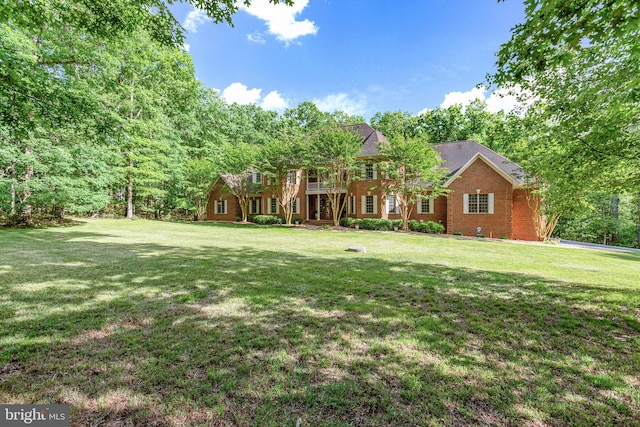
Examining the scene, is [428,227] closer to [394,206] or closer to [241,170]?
[394,206]

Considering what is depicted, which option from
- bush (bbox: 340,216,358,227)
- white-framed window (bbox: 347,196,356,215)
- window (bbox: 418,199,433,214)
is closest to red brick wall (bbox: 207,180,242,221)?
white-framed window (bbox: 347,196,356,215)

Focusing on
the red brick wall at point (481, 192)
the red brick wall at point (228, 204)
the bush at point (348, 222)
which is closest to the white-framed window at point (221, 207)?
the red brick wall at point (228, 204)

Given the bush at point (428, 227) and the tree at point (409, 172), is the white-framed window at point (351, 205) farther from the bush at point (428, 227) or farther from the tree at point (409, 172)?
the bush at point (428, 227)

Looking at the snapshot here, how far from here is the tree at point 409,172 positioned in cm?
1850

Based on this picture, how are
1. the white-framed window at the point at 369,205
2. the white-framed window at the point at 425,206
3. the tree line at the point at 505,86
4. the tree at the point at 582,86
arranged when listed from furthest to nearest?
the white-framed window at the point at 369,205
the white-framed window at the point at 425,206
the tree line at the point at 505,86
the tree at the point at 582,86

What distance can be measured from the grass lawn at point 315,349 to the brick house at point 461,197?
14.3 metres

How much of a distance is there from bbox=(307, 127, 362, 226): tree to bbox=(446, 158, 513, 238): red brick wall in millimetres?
7528

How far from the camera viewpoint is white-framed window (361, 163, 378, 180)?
22656mm

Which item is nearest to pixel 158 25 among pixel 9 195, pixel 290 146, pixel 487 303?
pixel 487 303

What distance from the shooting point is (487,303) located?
15.8 ft

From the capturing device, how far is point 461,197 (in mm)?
19938

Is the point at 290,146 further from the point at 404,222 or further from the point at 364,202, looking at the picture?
the point at 404,222

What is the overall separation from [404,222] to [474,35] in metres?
12.5

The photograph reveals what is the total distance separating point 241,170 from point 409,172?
14.7 metres
